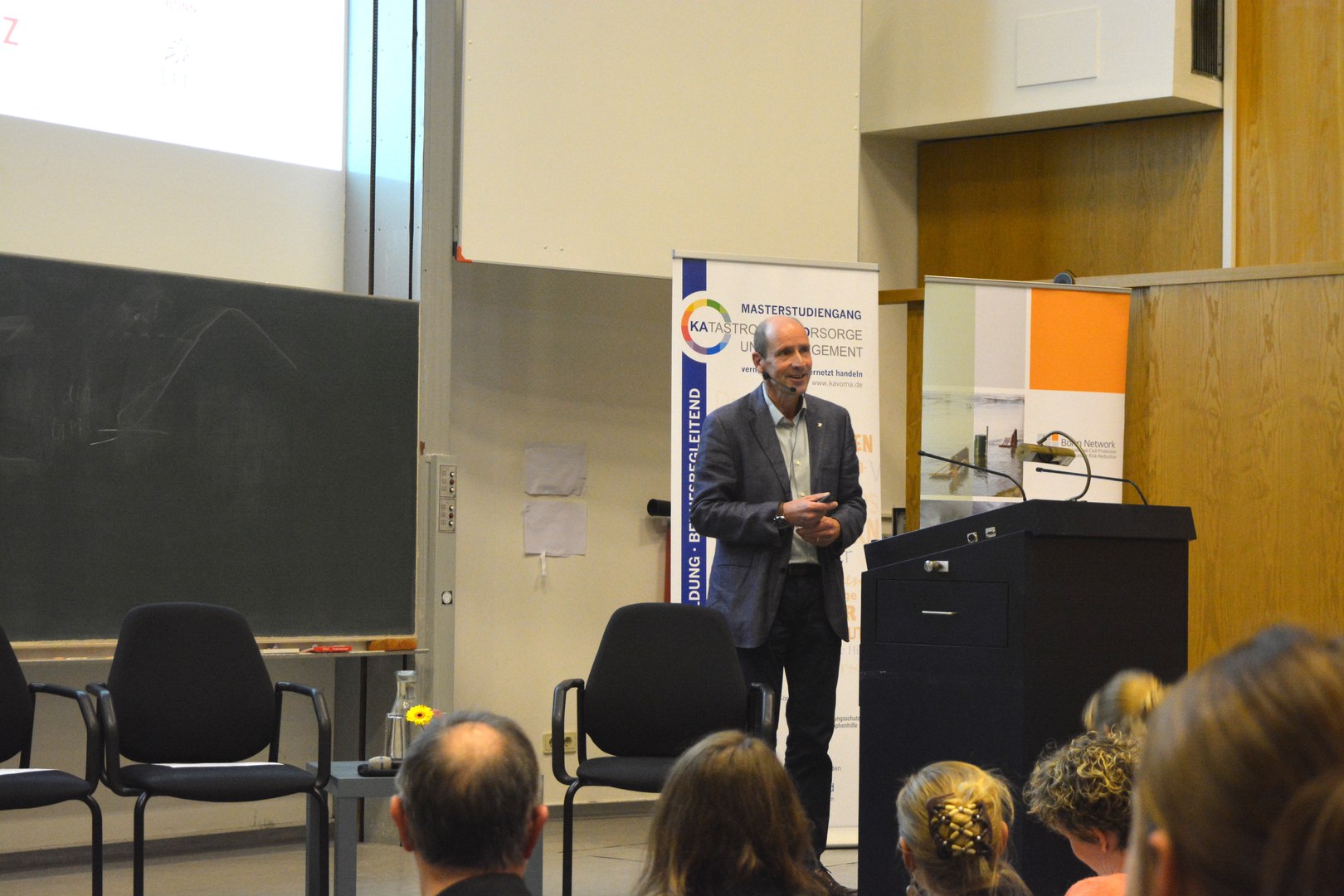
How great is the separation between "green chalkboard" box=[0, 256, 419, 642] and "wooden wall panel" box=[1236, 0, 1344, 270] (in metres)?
3.61

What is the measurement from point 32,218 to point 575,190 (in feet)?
6.06

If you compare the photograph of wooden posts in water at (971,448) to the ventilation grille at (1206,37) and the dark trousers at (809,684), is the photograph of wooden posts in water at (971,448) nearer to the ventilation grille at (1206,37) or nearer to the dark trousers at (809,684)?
the ventilation grille at (1206,37)

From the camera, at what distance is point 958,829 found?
5.65ft

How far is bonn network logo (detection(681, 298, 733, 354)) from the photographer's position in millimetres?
4969

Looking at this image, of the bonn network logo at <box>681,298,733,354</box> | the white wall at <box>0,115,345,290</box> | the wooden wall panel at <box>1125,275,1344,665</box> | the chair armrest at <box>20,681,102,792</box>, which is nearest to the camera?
the chair armrest at <box>20,681,102,792</box>

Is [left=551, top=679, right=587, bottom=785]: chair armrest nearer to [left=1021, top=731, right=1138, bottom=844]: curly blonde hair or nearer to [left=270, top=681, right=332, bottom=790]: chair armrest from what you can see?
[left=270, top=681, right=332, bottom=790]: chair armrest

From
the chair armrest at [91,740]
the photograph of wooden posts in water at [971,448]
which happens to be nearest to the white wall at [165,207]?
the chair armrest at [91,740]

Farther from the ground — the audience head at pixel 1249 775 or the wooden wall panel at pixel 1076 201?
the wooden wall panel at pixel 1076 201

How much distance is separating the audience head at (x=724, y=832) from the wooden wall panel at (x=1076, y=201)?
524 cm

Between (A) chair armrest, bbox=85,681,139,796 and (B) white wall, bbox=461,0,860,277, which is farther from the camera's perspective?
(B) white wall, bbox=461,0,860,277

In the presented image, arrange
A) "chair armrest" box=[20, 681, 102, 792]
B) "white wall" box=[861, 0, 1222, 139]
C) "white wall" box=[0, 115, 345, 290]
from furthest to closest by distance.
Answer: "white wall" box=[861, 0, 1222, 139] → "white wall" box=[0, 115, 345, 290] → "chair armrest" box=[20, 681, 102, 792]

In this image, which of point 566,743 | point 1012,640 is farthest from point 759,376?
point 1012,640

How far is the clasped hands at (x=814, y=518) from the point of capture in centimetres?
356

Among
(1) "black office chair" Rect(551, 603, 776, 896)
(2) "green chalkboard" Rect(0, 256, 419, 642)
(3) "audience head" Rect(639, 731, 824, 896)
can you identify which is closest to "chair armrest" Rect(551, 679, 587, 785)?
(1) "black office chair" Rect(551, 603, 776, 896)
